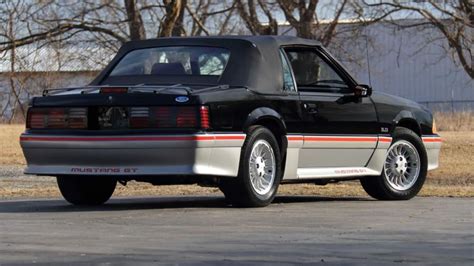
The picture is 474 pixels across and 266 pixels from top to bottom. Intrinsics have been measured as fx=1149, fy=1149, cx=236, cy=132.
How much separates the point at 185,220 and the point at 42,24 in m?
18.6

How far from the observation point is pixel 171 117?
33.7ft

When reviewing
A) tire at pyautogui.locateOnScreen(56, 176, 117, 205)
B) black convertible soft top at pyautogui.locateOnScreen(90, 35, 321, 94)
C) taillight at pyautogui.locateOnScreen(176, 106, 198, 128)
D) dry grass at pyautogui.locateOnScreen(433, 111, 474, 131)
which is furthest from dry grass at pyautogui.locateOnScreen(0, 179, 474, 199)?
dry grass at pyautogui.locateOnScreen(433, 111, 474, 131)

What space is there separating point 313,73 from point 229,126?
6.57 feet

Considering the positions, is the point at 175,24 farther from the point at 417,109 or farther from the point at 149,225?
the point at 149,225

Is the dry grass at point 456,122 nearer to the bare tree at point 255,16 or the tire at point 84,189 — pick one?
the bare tree at point 255,16

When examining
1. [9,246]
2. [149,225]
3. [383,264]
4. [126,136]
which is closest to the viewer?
[383,264]

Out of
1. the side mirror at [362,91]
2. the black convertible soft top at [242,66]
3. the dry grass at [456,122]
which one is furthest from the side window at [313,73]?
the dry grass at [456,122]

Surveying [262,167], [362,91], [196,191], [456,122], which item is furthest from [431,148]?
Answer: [456,122]

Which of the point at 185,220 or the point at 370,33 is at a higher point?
the point at 370,33

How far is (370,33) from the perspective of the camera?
95.5ft

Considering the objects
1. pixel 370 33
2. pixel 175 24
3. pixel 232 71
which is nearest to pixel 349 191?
pixel 232 71

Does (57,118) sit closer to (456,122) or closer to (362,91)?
(362,91)

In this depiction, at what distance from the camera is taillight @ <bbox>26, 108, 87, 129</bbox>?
418 inches

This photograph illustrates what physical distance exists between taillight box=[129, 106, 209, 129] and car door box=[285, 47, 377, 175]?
152 centimetres
